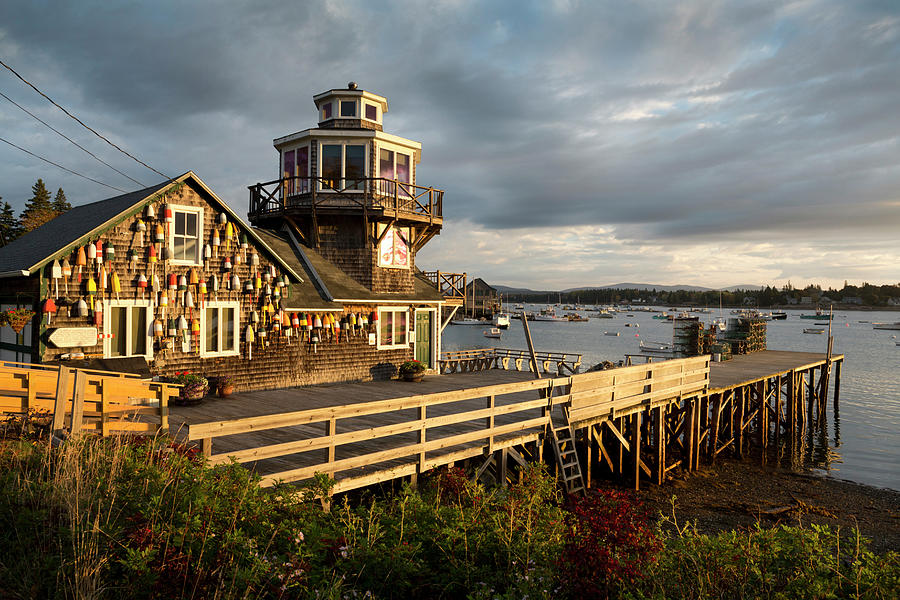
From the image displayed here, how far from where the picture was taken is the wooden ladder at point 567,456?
12.8m

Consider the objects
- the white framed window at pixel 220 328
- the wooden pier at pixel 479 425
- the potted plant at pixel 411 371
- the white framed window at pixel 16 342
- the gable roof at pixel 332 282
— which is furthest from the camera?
the potted plant at pixel 411 371

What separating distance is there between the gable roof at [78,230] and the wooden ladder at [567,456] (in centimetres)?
942

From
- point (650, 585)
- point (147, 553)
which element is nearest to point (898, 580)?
point (650, 585)

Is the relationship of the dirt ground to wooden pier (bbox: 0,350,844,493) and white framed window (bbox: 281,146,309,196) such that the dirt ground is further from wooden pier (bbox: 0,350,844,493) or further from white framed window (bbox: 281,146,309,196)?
white framed window (bbox: 281,146,309,196)

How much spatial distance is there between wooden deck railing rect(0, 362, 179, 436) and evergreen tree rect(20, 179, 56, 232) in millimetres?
51117

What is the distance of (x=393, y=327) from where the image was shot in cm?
2158

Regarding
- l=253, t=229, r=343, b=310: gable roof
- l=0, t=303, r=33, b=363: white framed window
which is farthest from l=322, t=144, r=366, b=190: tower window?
l=0, t=303, r=33, b=363: white framed window

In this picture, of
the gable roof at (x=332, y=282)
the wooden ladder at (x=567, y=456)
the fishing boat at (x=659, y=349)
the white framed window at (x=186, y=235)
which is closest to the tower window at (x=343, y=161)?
the gable roof at (x=332, y=282)

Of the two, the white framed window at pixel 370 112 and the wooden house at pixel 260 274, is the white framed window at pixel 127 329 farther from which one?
the white framed window at pixel 370 112

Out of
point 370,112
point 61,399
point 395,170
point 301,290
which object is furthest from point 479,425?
point 370,112

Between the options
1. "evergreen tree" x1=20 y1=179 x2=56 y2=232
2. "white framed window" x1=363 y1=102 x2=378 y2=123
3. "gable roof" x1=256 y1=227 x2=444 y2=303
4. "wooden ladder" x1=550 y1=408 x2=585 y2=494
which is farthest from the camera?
"evergreen tree" x1=20 y1=179 x2=56 y2=232

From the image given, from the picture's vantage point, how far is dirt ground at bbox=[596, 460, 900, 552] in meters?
15.4

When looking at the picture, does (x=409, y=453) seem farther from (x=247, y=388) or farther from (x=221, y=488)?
(x=247, y=388)

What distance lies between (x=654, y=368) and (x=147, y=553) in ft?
50.5
